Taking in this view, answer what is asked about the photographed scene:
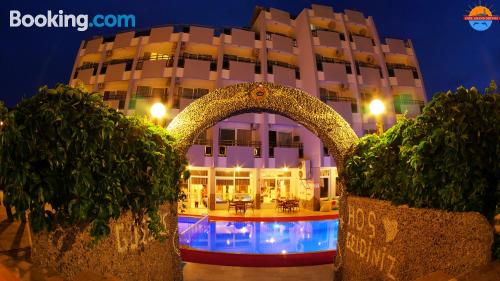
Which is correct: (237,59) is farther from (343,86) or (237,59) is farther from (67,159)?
(67,159)

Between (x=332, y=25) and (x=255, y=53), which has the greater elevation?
(x=332, y=25)

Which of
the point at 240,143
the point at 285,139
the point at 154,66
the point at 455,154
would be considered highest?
the point at 154,66

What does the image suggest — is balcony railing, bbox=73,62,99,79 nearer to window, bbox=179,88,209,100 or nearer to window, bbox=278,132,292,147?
window, bbox=179,88,209,100

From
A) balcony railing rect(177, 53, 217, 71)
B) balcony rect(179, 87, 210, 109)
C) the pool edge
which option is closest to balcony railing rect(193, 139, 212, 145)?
balcony rect(179, 87, 210, 109)

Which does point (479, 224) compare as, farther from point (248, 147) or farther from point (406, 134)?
point (248, 147)

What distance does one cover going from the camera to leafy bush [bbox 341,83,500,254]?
11.8ft

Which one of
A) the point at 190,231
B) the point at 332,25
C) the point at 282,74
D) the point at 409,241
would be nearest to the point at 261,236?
the point at 190,231

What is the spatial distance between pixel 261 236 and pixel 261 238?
37cm

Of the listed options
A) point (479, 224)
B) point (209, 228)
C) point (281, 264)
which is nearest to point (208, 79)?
point (209, 228)

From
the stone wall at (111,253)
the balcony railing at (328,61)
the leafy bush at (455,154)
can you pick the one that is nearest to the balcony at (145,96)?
the balcony railing at (328,61)

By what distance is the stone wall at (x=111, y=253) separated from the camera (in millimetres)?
3607

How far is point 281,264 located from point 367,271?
313cm

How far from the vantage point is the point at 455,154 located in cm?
358

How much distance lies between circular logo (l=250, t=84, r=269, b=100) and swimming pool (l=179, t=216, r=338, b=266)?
14.0ft
